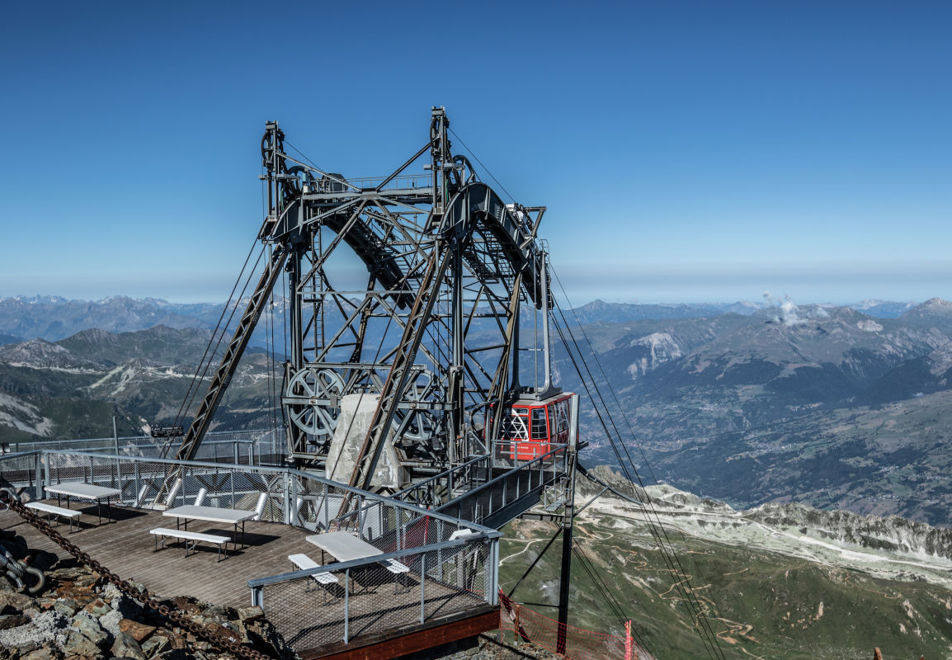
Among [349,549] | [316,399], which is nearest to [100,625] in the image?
[349,549]

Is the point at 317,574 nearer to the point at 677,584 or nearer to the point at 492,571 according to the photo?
the point at 492,571

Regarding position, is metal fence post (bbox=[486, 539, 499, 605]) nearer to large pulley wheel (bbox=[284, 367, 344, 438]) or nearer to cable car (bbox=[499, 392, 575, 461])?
large pulley wheel (bbox=[284, 367, 344, 438])

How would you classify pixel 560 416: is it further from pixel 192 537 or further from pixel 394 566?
pixel 394 566

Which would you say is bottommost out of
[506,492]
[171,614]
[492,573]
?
[506,492]

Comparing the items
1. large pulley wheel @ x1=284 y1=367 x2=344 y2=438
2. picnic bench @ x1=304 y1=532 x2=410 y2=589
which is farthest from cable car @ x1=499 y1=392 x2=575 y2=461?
picnic bench @ x1=304 y1=532 x2=410 y2=589

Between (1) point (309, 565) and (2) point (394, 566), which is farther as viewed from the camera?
(1) point (309, 565)

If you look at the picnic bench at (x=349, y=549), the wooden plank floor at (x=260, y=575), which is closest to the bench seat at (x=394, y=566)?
the picnic bench at (x=349, y=549)
